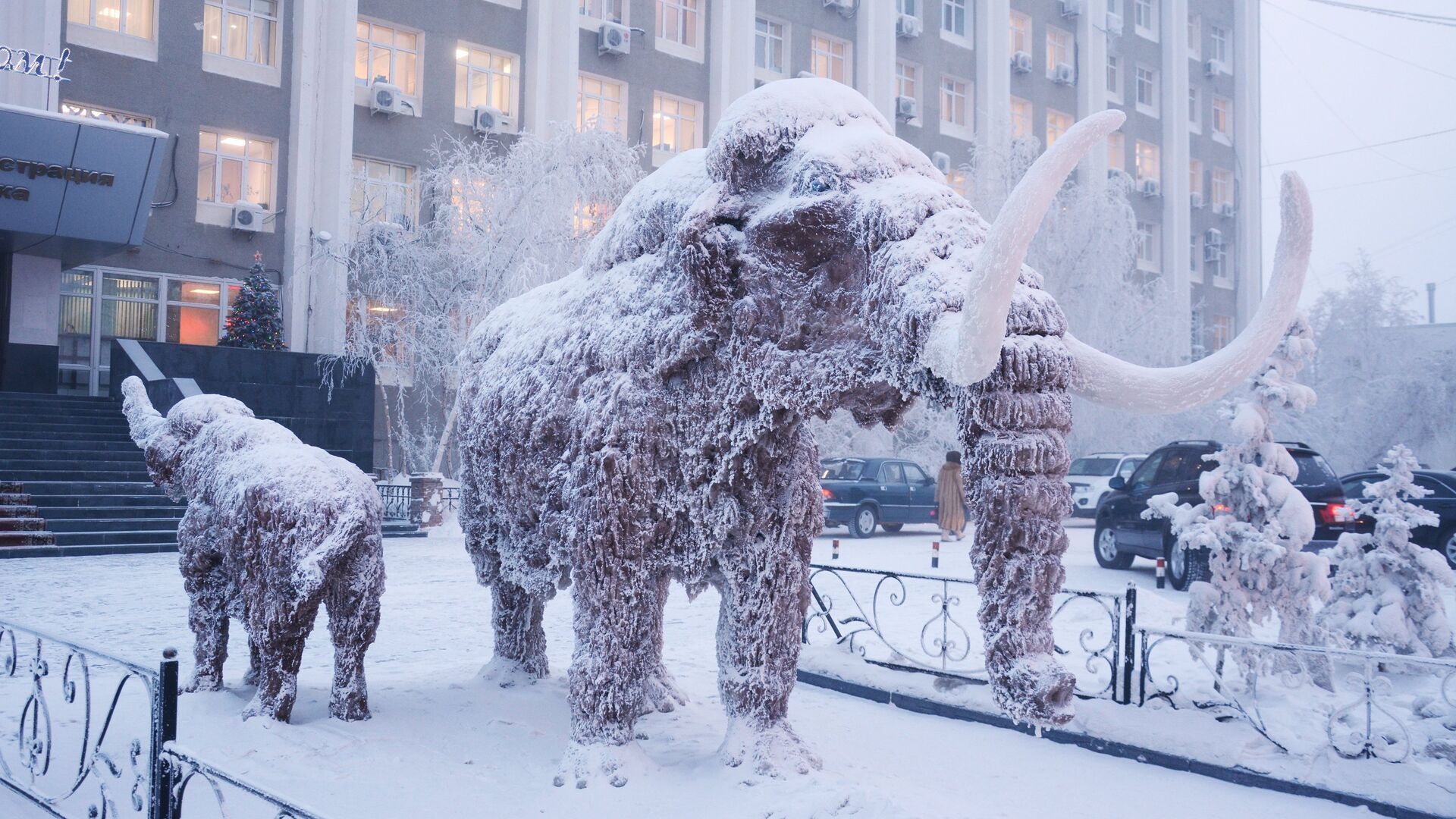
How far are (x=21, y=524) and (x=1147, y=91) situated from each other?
3035 centimetres

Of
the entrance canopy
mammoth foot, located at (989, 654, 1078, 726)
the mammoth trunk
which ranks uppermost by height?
the entrance canopy

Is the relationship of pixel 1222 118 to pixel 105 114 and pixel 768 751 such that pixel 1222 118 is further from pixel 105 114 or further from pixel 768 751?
pixel 768 751

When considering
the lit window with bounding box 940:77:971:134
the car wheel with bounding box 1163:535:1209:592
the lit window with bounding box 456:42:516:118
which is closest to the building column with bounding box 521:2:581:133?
the lit window with bounding box 456:42:516:118

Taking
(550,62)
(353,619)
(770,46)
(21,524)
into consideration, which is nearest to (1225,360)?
(353,619)

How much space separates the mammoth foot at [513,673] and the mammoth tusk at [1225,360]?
135 inches

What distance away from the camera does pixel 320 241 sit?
62.8ft

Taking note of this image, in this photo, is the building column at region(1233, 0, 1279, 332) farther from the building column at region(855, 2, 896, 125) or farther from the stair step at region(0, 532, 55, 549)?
the stair step at region(0, 532, 55, 549)

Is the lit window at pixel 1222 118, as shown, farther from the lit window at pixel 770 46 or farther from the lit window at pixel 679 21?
the lit window at pixel 679 21

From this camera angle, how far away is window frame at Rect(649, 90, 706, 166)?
23.3 metres

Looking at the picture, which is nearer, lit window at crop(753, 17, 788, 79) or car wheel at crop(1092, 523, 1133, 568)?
car wheel at crop(1092, 523, 1133, 568)

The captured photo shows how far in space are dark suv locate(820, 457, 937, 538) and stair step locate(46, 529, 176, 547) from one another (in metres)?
9.53

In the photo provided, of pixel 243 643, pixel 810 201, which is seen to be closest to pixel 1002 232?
pixel 810 201

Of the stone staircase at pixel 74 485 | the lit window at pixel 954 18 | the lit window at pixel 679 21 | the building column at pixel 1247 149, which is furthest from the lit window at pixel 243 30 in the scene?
the building column at pixel 1247 149

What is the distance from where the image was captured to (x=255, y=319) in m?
17.1
